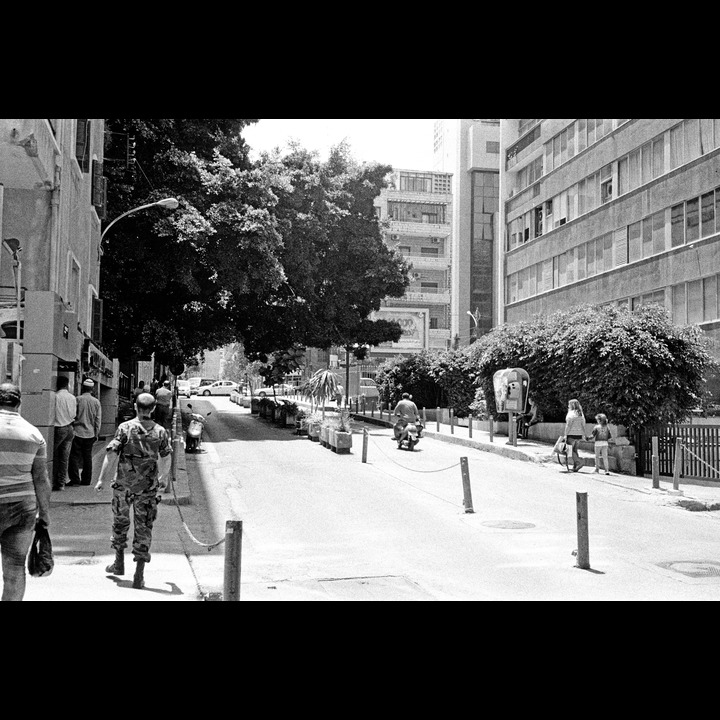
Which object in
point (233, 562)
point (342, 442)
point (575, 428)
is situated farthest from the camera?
point (342, 442)

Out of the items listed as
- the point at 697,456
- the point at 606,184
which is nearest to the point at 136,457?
the point at 697,456

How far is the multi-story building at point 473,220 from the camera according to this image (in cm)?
8181

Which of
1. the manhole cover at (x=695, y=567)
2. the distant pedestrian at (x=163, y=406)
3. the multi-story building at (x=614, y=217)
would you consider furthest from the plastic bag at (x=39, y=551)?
the multi-story building at (x=614, y=217)

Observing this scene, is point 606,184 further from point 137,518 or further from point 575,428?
point 137,518

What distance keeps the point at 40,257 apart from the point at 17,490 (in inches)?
387

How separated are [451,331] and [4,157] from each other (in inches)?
2825

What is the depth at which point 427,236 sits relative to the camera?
83750 mm

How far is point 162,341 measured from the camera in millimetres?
29750

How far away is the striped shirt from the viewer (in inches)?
237

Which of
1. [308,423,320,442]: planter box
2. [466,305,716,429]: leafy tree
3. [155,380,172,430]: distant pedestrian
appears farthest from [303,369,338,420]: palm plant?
[466,305,716,429]: leafy tree

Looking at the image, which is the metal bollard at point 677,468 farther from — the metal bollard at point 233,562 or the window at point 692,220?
the window at point 692,220
